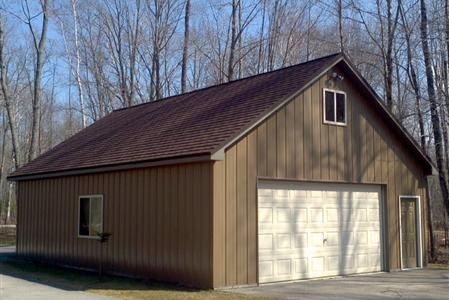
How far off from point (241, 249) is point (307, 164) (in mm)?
3035

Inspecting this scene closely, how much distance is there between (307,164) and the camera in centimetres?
1518

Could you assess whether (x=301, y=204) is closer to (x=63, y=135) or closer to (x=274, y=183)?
(x=274, y=183)

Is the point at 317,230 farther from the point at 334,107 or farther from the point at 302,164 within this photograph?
the point at 334,107

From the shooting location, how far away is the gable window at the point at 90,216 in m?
16.8

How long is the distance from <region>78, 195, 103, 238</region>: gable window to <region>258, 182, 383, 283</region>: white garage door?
5.08 m

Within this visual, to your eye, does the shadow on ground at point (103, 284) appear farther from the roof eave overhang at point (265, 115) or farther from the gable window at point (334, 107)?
the gable window at point (334, 107)

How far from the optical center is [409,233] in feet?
59.4

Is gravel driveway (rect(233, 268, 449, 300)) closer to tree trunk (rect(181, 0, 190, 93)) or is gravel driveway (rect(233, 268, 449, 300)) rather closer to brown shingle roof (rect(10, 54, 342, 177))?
brown shingle roof (rect(10, 54, 342, 177))

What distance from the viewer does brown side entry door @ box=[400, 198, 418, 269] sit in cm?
1786

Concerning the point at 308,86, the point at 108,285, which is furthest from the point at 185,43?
the point at 108,285

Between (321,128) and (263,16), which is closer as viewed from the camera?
(321,128)

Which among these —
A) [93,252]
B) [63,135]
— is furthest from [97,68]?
[93,252]

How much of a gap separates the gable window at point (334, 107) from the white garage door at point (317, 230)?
1.73 metres

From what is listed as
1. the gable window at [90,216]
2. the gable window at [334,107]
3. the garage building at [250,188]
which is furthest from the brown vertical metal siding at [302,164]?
the gable window at [90,216]
